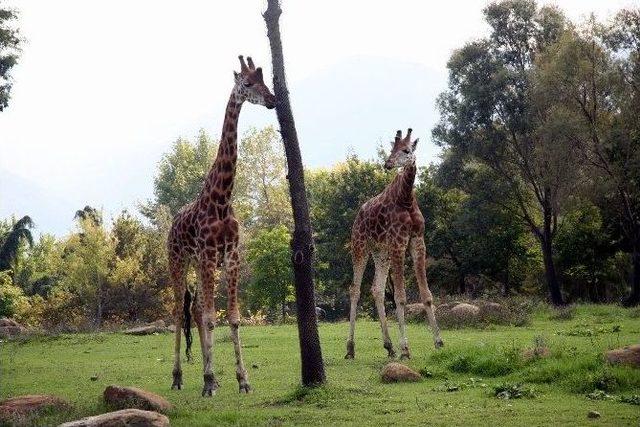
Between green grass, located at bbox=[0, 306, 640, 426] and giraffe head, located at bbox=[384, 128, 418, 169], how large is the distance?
482 cm

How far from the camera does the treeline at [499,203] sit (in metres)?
38.6

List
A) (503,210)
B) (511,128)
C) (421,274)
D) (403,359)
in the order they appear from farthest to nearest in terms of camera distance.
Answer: (503,210), (511,128), (421,274), (403,359)

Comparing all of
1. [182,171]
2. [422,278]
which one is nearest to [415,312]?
[422,278]

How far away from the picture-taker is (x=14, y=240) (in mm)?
54938

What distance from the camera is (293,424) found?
37.0ft

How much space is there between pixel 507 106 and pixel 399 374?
32661 mm

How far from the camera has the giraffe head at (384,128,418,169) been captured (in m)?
20.0

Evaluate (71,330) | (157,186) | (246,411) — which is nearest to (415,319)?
(71,330)

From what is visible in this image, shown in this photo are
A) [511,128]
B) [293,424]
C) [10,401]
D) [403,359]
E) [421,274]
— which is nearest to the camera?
[293,424]

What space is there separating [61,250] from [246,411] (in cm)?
4320

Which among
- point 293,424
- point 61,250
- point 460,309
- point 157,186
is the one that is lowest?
point 293,424

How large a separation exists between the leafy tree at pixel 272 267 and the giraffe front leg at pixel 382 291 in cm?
2269

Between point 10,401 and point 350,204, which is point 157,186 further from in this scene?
point 10,401

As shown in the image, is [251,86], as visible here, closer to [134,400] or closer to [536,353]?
[134,400]
